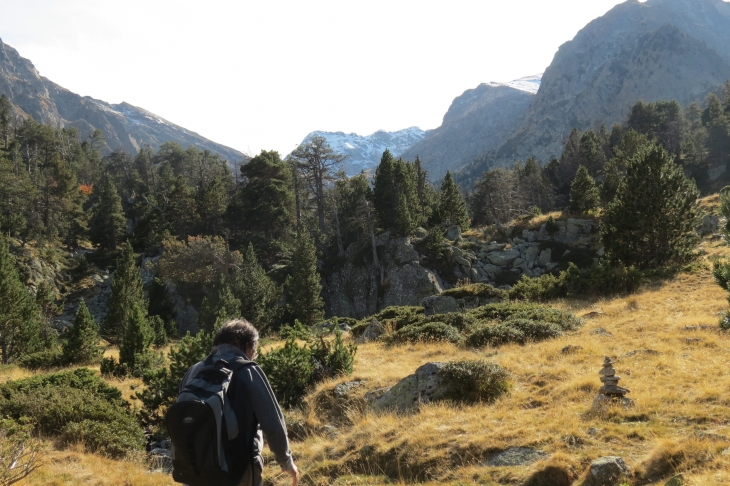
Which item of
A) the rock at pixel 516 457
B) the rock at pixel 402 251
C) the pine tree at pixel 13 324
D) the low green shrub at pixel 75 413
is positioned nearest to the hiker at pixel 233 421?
the rock at pixel 516 457

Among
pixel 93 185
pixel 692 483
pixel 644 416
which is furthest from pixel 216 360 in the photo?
pixel 93 185

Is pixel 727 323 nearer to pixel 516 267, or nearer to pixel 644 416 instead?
pixel 644 416

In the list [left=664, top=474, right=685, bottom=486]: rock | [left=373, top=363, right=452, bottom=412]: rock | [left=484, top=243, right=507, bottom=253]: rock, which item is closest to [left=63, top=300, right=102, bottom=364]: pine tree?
[left=373, top=363, right=452, bottom=412]: rock

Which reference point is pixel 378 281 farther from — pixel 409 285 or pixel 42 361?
pixel 42 361

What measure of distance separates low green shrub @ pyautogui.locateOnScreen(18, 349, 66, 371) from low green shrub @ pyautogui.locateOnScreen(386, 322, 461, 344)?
16.3 m

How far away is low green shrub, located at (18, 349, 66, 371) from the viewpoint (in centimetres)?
2002

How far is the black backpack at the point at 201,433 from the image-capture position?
3.33m

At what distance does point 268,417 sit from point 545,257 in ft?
135

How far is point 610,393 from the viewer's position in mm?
7316

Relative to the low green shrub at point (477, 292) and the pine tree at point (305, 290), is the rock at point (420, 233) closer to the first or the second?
the pine tree at point (305, 290)

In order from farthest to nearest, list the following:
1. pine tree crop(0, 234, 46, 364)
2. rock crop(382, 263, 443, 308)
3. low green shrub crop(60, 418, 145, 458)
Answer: rock crop(382, 263, 443, 308) → pine tree crop(0, 234, 46, 364) → low green shrub crop(60, 418, 145, 458)

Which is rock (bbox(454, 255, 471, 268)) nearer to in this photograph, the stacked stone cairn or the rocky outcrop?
the rocky outcrop

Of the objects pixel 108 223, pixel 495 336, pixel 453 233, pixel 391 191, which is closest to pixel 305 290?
pixel 391 191

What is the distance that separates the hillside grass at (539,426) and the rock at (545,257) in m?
29.1
